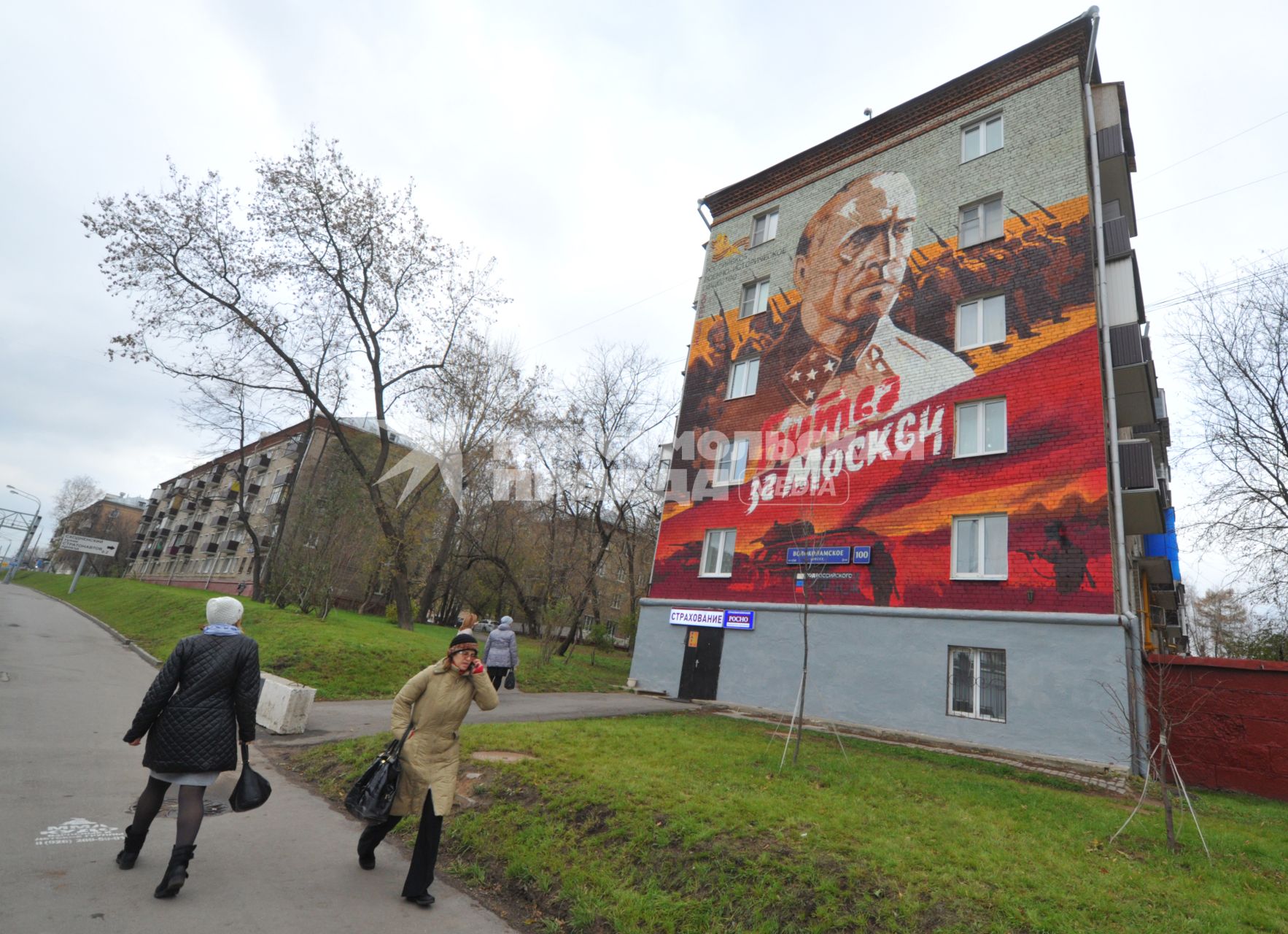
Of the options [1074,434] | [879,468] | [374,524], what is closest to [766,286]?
[879,468]

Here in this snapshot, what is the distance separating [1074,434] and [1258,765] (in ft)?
22.0

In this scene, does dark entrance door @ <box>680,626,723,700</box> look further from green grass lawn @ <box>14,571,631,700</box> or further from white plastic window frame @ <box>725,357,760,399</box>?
white plastic window frame @ <box>725,357,760,399</box>

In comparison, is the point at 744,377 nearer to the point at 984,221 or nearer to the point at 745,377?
the point at 745,377

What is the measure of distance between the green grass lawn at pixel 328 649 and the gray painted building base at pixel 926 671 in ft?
15.6

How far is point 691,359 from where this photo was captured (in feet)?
79.6

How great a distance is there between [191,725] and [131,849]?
3.53 feet

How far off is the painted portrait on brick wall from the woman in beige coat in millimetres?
13030

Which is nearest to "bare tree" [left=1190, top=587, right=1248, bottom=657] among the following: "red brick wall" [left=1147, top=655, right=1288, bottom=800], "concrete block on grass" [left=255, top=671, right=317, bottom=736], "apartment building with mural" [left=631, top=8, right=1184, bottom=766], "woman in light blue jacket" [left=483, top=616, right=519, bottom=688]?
"apartment building with mural" [left=631, top=8, right=1184, bottom=766]

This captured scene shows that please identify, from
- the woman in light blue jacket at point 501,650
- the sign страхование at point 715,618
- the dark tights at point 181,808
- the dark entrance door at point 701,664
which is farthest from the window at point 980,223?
the dark tights at point 181,808

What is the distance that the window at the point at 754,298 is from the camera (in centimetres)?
2297

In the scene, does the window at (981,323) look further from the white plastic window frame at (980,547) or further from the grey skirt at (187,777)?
the grey skirt at (187,777)

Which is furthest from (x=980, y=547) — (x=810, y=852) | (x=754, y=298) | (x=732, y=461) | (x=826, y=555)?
(x=754, y=298)

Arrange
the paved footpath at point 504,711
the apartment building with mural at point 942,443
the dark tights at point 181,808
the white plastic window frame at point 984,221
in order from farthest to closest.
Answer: the white plastic window frame at point 984,221
the apartment building with mural at point 942,443
the paved footpath at point 504,711
the dark tights at point 181,808

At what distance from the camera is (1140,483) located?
13906mm
